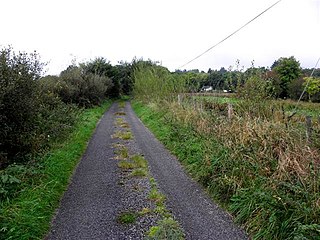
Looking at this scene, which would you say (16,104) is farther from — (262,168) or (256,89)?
(256,89)

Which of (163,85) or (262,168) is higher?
(163,85)

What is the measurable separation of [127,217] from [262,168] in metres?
2.51

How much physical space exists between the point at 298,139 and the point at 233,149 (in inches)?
52.1

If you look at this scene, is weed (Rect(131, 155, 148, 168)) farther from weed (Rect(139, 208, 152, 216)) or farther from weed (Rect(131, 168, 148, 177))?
weed (Rect(139, 208, 152, 216))

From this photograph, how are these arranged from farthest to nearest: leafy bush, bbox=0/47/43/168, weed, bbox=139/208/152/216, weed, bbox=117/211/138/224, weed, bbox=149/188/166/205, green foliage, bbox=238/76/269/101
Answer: green foliage, bbox=238/76/269/101 → leafy bush, bbox=0/47/43/168 → weed, bbox=149/188/166/205 → weed, bbox=139/208/152/216 → weed, bbox=117/211/138/224

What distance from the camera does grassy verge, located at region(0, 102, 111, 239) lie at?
4.32m

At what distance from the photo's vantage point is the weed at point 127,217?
492cm

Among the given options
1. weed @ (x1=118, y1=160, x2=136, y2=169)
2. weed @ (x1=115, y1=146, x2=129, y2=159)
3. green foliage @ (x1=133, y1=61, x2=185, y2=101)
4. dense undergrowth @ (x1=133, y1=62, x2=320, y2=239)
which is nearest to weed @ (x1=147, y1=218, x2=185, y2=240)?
dense undergrowth @ (x1=133, y1=62, x2=320, y2=239)

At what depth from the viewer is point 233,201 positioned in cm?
548

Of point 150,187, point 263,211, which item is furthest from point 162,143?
point 263,211

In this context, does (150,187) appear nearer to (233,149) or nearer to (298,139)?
(233,149)

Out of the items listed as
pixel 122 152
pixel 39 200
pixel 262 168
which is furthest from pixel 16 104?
pixel 262 168

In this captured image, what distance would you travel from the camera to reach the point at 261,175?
532 cm

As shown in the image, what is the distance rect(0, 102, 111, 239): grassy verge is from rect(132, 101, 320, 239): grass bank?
306 centimetres
